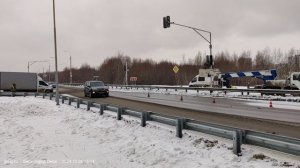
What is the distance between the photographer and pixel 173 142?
37.3ft

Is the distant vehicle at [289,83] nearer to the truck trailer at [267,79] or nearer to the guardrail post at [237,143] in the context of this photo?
the truck trailer at [267,79]

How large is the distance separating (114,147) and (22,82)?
44.8m

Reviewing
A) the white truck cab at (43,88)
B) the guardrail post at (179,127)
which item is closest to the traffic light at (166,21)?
the guardrail post at (179,127)

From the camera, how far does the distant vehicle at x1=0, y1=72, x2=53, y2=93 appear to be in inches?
2099

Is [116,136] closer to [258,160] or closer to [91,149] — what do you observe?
[91,149]

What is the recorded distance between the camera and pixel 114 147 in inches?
505

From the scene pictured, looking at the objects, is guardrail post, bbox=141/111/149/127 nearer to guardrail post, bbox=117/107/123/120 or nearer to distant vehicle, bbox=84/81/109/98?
guardrail post, bbox=117/107/123/120

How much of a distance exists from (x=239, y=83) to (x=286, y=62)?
17234 millimetres

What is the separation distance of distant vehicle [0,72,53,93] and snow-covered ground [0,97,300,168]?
35.3 metres

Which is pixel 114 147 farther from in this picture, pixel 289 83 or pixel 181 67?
pixel 181 67

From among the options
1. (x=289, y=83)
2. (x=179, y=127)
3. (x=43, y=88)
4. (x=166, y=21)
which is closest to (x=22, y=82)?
(x=43, y=88)

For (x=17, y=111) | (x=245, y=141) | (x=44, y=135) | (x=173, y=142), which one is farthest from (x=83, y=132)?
(x=17, y=111)

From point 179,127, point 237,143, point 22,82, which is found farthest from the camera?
point 22,82

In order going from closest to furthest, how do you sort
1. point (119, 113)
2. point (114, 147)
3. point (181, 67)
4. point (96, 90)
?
point (114, 147), point (119, 113), point (96, 90), point (181, 67)
